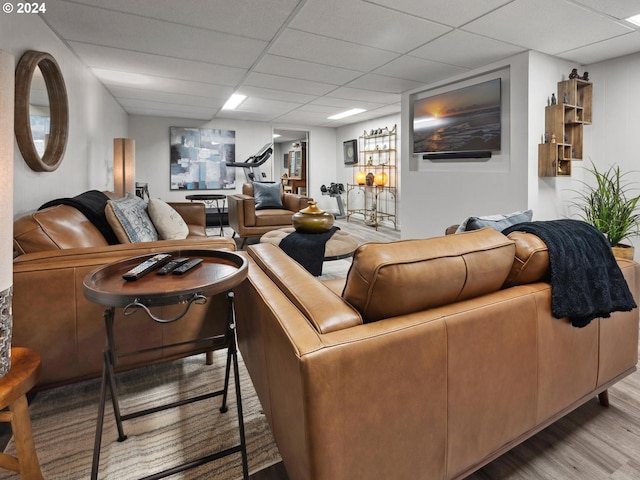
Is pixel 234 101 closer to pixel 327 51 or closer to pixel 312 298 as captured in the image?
pixel 327 51

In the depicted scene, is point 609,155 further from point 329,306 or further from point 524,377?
point 329,306

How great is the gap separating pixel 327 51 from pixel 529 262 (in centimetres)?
286

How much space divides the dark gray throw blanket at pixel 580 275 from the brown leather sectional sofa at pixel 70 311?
1.40 m

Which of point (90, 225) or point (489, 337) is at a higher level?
point (90, 225)

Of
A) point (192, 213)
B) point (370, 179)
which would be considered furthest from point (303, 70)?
point (370, 179)

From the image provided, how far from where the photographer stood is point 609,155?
376 centimetres

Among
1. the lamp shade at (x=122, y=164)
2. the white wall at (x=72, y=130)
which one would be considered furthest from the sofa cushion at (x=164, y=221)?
the lamp shade at (x=122, y=164)

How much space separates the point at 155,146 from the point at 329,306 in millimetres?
7150

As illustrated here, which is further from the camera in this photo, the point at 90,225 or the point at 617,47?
the point at 617,47

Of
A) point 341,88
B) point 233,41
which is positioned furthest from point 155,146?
point 233,41

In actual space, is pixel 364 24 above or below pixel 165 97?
below

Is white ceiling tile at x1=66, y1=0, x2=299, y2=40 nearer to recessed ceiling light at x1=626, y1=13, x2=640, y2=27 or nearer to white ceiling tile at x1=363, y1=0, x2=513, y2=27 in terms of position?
white ceiling tile at x1=363, y1=0, x2=513, y2=27

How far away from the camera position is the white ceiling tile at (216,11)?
2.44 metres

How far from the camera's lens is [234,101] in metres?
5.60
